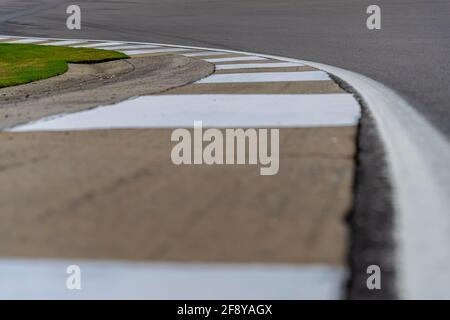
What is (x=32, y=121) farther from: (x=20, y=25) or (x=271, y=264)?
(x=20, y=25)

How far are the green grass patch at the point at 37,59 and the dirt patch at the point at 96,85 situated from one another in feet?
0.68

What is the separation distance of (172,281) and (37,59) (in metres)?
9.32

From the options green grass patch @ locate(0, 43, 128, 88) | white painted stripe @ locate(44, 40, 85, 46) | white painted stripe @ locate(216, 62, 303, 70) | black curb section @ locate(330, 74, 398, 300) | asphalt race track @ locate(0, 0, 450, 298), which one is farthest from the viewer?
white painted stripe @ locate(44, 40, 85, 46)

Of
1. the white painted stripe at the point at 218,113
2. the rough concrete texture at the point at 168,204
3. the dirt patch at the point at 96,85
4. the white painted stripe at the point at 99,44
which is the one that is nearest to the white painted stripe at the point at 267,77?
the dirt patch at the point at 96,85

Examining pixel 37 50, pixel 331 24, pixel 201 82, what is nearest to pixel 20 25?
pixel 37 50

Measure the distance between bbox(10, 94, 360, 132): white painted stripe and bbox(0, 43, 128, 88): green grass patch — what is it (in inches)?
141

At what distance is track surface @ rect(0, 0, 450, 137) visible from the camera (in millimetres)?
7043

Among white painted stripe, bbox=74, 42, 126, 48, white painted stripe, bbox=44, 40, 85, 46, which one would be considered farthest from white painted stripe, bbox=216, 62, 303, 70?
white painted stripe, bbox=44, 40, 85, 46

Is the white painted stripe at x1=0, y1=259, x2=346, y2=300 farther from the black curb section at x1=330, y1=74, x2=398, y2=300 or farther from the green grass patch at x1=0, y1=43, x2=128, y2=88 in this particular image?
the green grass patch at x1=0, y1=43, x2=128, y2=88

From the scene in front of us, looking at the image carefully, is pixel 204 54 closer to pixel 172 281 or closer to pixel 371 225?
Answer: pixel 371 225

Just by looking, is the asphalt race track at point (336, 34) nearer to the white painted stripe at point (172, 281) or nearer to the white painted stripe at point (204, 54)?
the white painted stripe at point (172, 281)

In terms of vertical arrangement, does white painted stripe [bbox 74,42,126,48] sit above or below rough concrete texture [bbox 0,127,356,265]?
above

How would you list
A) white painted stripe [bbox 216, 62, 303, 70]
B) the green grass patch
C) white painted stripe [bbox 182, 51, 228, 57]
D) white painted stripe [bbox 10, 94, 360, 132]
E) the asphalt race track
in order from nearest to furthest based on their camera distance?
→ the asphalt race track, white painted stripe [bbox 10, 94, 360, 132], white painted stripe [bbox 216, 62, 303, 70], the green grass patch, white painted stripe [bbox 182, 51, 228, 57]

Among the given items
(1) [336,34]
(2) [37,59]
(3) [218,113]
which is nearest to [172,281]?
(3) [218,113]
